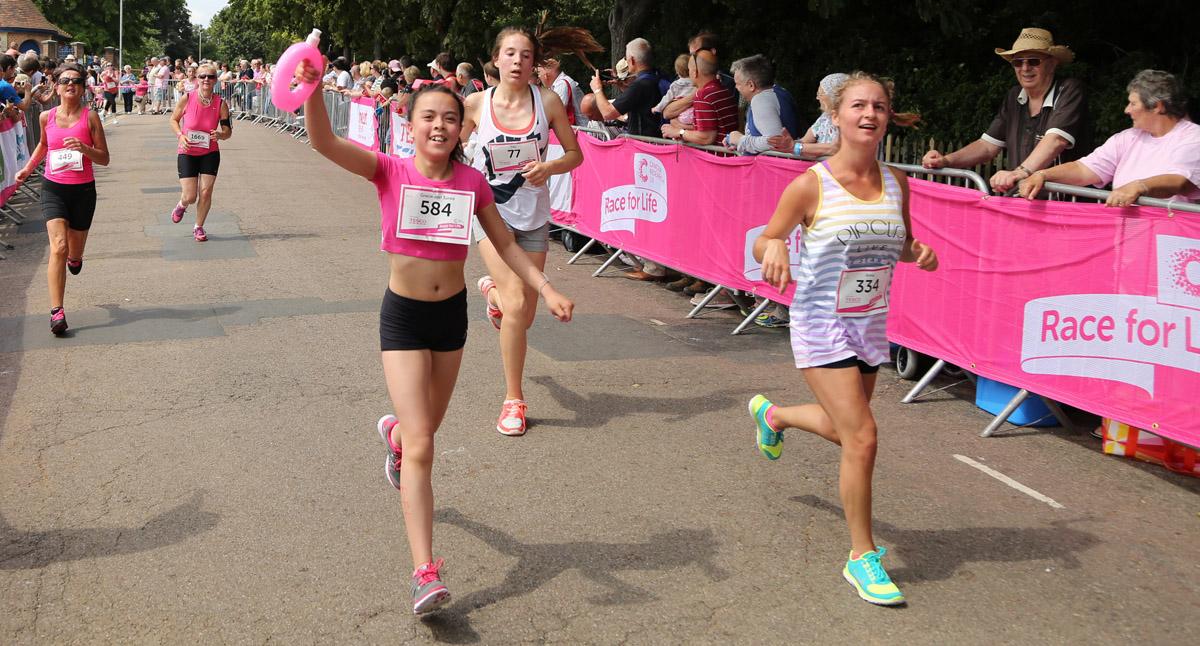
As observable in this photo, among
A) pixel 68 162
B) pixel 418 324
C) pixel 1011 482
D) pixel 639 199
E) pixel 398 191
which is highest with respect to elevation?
pixel 398 191

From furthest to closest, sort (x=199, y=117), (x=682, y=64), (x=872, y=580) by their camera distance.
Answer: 1. (x=199, y=117)
2. (x=682, y=64)
3. (x=872, y=580)

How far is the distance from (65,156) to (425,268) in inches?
226

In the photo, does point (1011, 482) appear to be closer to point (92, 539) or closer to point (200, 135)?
point (92, 539)

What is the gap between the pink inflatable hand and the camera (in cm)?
398

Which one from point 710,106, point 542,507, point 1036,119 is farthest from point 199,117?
point 542,507

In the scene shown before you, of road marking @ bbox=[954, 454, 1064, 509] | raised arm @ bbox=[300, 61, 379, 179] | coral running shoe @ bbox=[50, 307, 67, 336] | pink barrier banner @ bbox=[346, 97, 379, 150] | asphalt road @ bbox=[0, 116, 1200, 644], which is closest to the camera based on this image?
raised arm @ bbox=[300, 61, 379, 179]

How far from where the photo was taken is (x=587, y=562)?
4.86m

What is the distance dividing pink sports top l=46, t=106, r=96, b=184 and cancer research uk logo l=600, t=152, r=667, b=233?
4551 millimetres

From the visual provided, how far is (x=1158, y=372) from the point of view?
19.7 ft

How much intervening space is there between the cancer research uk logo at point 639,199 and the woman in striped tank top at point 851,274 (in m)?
6.08

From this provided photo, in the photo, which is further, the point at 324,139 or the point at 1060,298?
the point at 1060,298

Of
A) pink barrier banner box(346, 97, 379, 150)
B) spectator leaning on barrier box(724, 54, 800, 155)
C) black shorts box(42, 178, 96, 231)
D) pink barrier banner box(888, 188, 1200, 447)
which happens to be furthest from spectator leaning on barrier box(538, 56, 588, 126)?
pink barrier banner box(346, 97, 379, 150)

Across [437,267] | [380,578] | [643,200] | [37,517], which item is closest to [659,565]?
[380,578]

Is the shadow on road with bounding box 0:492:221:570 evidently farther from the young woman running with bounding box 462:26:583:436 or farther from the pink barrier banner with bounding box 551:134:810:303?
the pink barrier banner with bounding box 551:134:810:303
